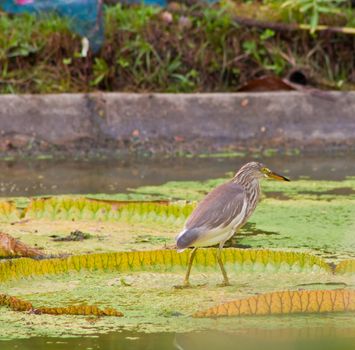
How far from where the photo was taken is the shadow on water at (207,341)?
12.0 feet

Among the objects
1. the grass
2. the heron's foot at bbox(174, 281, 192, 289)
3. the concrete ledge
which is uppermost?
the grass

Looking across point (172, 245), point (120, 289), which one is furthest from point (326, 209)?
point (120, 289)

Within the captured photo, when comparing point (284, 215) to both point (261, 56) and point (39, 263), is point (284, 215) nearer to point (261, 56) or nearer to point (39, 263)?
point (39, 263)

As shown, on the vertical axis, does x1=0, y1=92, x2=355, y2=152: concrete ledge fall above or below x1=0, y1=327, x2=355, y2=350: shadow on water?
above

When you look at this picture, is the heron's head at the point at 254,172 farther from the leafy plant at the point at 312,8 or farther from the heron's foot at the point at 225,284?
the leafy plant at the point at 312,8

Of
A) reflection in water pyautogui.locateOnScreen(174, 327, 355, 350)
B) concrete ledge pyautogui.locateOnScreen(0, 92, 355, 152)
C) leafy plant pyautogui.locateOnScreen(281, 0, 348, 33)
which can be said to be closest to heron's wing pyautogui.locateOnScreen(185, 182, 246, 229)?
reflection in water pyautogui.locateOnScreen(174, 327, 355, 350)

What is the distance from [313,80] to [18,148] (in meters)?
2.08

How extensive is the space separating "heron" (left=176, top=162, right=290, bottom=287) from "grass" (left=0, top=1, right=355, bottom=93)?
3664mm

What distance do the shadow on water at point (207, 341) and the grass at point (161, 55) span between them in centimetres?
462

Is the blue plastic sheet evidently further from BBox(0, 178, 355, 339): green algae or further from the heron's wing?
the heron's wing

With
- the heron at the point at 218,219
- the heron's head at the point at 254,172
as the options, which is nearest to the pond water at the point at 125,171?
the heron's head at the point at 254,172

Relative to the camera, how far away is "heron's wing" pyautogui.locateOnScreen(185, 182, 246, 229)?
174 inches

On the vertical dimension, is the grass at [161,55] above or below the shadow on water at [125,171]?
above

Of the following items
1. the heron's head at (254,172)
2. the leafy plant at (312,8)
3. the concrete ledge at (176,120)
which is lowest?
the heron's head at (254,172)
